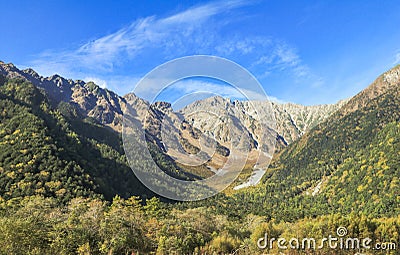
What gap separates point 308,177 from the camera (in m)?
154

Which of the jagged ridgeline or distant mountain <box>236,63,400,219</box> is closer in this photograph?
the jagged ridgeline

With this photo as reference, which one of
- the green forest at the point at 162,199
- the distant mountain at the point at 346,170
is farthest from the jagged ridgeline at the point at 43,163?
the distant mountain at the point at 346,170

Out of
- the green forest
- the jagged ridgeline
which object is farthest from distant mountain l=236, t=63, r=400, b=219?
the jagged ridgeline

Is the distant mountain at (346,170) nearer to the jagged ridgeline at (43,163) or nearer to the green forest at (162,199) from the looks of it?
the green forest at (162,199)

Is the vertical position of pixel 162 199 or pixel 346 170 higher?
pixel 346 170

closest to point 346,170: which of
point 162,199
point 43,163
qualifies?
point 162,199

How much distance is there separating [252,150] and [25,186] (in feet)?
175

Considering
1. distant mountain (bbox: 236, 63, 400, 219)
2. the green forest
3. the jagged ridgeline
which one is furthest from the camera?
distant mountain (bbox: 236, 63, 400, 219)

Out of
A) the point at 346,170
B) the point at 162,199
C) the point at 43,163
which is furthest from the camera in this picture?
the point at 346,170

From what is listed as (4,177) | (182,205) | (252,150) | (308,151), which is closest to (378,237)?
(252,150)

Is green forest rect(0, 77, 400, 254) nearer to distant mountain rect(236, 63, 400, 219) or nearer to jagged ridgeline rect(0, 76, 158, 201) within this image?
jagged ridgeline rect(0, 76, 158, 201)

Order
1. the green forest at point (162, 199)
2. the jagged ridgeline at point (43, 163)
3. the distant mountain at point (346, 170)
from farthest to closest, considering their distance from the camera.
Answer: the distant mountain at point (346, 170) → the jagged ridgeline at point (43, 163) → the green forest at point (162, 199)

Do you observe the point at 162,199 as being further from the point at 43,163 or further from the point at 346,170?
the point at 346,170

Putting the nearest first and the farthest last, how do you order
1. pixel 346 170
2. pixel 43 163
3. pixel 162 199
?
pixel 43 163 → pixel 162 199 → pixel 346 170
